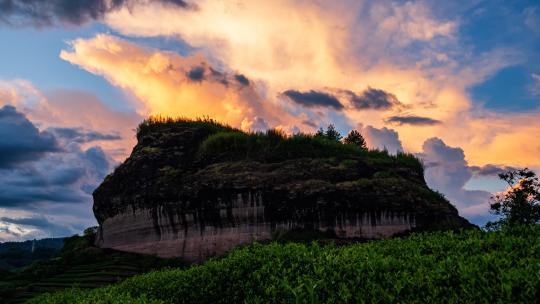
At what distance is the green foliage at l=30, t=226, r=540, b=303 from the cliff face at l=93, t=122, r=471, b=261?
16.5m

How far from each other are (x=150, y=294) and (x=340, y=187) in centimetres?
1860

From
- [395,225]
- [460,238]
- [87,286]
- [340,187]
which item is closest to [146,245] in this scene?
[87,286]

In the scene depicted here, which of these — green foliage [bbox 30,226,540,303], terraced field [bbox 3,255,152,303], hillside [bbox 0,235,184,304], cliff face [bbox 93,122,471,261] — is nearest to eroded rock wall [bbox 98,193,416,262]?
cliff face [bbox 93,122,471,261]

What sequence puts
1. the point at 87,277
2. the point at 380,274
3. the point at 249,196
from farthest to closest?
1. the point at 249,196
2. the point at 87,277
3. the point at 380,274

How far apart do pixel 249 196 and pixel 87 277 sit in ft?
40.3

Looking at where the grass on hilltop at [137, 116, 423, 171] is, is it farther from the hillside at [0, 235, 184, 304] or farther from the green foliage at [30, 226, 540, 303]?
the green foliage at [30, 226, 540, 303]

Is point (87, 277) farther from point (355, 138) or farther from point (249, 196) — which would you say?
point (355, 138)

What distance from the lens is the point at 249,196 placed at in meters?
Result: 35.8

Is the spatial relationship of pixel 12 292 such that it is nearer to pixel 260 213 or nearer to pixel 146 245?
pixel 146 245

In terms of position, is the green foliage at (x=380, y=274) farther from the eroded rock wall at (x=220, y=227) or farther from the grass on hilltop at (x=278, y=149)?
the grass on hilltop at (x=278, y=149)

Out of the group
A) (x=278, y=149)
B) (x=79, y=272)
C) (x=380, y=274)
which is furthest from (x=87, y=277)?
(x=380, y=274)

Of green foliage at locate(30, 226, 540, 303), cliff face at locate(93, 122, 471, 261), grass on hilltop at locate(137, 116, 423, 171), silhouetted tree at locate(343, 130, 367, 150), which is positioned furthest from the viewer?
silhouetted tree at locate(343, 130, 367, 150)

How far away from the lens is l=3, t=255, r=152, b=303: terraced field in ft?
109

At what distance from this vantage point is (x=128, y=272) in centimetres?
3606
